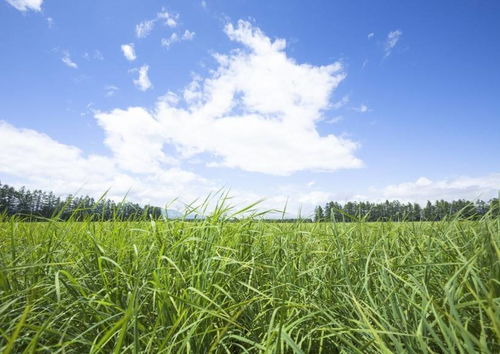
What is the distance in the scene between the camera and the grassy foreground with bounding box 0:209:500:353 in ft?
Result: 3.85

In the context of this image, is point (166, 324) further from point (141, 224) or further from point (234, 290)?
point (141, 224)

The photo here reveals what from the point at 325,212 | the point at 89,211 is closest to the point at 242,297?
the point at 325,212

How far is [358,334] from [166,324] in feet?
3.33

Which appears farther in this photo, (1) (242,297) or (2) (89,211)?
(2) (89,211)

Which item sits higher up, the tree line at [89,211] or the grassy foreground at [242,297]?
the tree line at [89,211]

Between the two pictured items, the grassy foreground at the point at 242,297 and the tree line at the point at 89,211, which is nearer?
the grassy foreground at the point at 242,297

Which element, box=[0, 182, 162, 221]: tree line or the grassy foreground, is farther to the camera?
box=[0, 182, 162, 221]: tree line

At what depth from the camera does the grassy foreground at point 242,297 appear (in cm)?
117

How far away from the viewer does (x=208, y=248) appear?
6.07 feet

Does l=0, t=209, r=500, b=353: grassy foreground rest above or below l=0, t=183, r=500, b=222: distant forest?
below

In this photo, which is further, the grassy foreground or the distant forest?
the distant forest

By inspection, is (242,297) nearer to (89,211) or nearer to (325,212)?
(325,212)

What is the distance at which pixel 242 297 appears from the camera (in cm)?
174

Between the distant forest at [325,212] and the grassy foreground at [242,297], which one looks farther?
the distant forest at [325,212]
